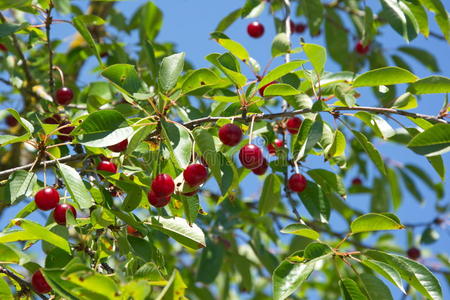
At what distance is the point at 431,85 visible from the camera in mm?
2027

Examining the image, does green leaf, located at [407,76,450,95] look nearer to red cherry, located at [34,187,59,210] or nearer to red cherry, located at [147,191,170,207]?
red cherry, located at [147,191,170,207]

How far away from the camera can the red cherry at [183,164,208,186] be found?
6.01ft

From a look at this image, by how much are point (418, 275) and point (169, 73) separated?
978 mm

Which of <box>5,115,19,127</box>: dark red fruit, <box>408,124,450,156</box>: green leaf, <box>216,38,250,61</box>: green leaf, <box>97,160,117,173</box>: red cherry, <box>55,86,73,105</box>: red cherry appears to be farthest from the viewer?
<box>5,115,19,127</box>: dark red fruit

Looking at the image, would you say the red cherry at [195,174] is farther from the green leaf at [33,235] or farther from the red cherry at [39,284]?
the red cherry at [39,284]

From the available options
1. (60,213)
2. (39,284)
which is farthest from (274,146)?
(39,284)

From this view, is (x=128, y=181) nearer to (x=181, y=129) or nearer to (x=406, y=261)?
(x=181, y=129)

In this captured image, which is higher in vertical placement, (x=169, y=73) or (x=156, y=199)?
(x=169, y=73)

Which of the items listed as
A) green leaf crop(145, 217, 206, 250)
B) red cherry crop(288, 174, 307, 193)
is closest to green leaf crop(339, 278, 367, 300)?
green leaf crop(145, 217, 206, 250)

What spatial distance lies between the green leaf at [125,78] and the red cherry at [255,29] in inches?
81.7

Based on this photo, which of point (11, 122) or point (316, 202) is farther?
point (11, 122)

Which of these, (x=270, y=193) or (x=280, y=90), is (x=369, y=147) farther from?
(x=270, y=193)

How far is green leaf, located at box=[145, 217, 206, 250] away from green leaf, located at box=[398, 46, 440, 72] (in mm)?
3052

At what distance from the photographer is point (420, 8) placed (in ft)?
9.53
